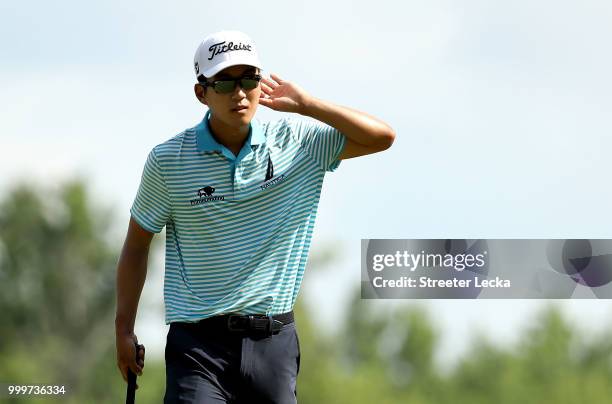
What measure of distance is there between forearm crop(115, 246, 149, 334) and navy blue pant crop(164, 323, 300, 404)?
0.41 meters

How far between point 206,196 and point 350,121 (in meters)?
0.80

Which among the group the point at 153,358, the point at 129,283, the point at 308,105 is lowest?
the point at 129,283

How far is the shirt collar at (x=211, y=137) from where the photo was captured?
6.41 metres

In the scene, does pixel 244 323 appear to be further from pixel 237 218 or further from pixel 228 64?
pixel 228 64

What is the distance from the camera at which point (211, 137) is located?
6.45 meters

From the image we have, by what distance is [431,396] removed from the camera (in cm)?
4056

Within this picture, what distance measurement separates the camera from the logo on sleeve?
6.33 m

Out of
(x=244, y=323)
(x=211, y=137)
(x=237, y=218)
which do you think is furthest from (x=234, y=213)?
(x=244, y=323)

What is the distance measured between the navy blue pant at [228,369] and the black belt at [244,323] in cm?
3

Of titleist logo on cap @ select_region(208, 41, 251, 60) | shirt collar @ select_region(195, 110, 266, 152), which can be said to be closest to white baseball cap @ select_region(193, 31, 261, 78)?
titleist logo on cap @ select_region(208, 41, 251, 60)

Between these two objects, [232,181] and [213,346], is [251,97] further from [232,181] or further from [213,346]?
[213,346]

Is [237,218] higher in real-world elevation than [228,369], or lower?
higher

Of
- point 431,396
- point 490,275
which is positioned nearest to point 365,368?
point 431,396

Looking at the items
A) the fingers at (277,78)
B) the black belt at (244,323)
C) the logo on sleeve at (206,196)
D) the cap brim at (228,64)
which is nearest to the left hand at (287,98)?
the fingers at (277,78)
